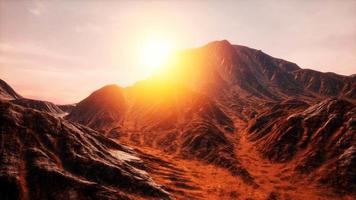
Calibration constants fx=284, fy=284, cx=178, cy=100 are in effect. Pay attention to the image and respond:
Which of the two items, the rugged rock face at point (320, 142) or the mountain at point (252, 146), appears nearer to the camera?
the mountain at point (252, 146)

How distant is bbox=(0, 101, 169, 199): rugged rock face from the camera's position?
148ft

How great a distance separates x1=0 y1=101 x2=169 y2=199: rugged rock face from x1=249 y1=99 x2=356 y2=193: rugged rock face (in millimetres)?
50014

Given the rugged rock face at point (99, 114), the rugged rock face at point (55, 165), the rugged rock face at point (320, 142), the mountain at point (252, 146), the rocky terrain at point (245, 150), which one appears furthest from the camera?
the rugged rock face at point (99, 114)

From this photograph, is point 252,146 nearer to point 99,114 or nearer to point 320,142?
point 320,142

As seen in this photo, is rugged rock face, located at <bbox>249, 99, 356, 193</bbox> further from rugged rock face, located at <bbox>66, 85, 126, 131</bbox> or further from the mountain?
rugged rock face, located at <bbox>66, 85, 126, 131</bbox>

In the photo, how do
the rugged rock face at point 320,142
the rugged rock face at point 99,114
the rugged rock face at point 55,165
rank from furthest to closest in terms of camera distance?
the rugged rock face at point 99,114 → the rugged rock face at point 320,142 → the rugged rock face at point 55,165

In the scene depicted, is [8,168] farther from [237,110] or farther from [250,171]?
[237,110]

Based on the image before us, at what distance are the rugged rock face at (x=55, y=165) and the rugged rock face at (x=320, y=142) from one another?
50.0 metres

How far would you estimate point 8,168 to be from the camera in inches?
1770

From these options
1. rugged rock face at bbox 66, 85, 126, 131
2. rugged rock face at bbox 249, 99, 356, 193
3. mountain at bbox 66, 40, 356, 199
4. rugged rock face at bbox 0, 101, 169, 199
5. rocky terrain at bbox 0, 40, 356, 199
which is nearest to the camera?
rugged rock face at bbox 0, 101, 169, 199

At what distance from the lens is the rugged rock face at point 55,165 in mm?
45062

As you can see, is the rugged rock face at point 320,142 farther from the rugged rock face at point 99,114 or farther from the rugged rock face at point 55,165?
the rugged rock face at point 99,114

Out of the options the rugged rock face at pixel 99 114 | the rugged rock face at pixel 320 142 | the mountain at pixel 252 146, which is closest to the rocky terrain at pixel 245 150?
the rugged rock face at pixel 320 142

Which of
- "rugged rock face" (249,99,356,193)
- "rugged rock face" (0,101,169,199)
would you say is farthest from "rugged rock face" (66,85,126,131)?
"rugged rock face" (0,101,169,199)
